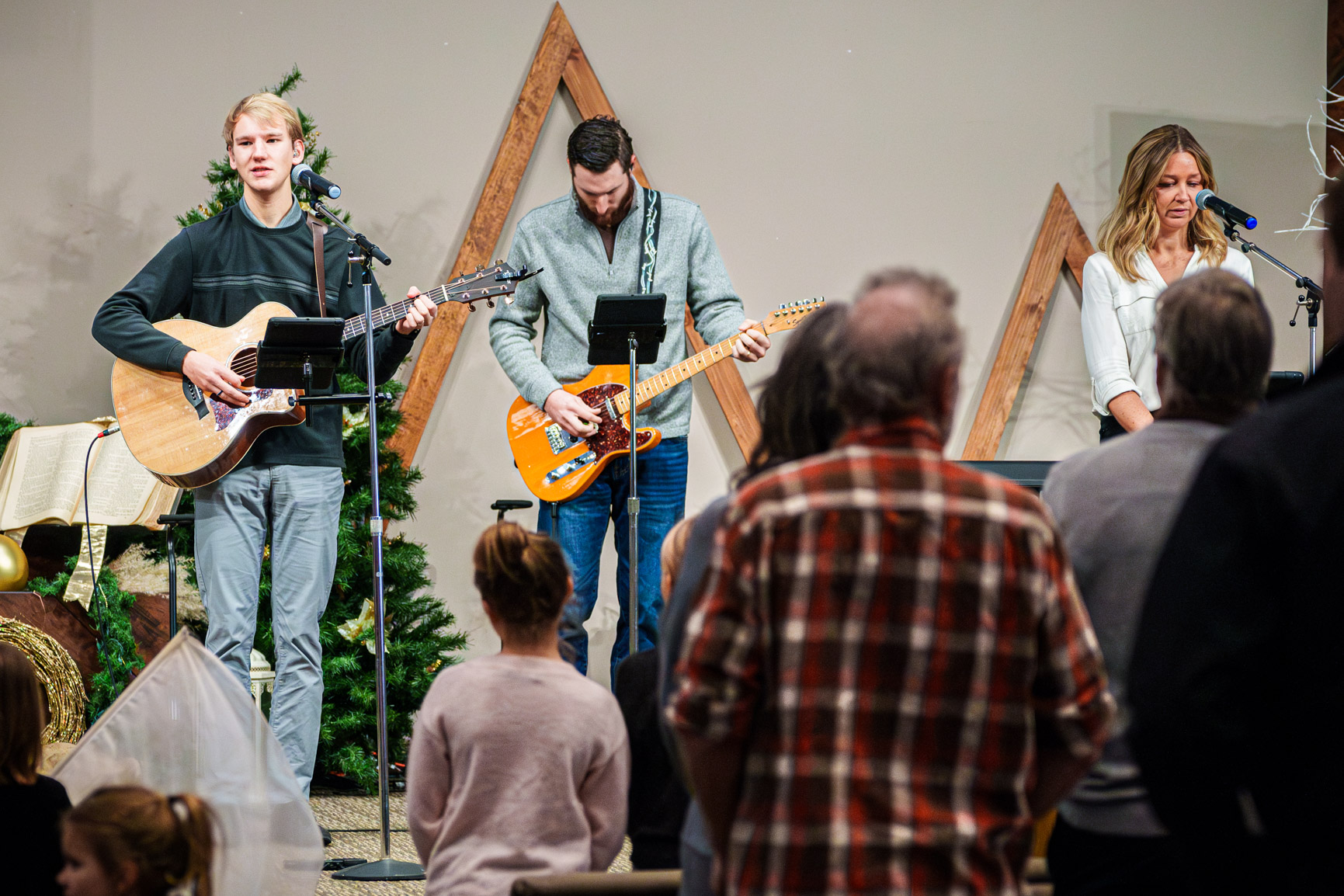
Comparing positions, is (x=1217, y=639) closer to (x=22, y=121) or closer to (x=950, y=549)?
(x=950, y=549)

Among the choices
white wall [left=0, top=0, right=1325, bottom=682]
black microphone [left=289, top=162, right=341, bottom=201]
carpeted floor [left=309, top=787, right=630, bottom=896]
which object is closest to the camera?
carpeted floor [left=309, top=787, right=630, bottom=896]

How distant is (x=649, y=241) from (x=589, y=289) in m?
0.25

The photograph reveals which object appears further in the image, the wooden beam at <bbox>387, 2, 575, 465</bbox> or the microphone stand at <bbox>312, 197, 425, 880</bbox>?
the wooden beam at <bbox>387, 2, 575, 465</bbox>

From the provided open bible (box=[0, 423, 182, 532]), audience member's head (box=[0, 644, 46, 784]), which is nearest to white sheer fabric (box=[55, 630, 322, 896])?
audience member's head (box=[0, 644, 46, 784])

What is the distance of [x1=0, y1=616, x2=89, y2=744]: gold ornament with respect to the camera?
13.6ft

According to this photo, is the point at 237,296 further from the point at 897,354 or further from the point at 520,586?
the point at 897,354

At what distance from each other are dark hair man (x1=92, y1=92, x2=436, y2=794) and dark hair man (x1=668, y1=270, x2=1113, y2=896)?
2431mm

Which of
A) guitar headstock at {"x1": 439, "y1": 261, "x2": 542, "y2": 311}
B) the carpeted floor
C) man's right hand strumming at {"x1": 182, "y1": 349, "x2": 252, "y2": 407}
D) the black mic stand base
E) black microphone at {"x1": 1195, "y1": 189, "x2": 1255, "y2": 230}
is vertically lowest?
the carpeted floor

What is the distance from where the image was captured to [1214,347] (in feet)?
5.39

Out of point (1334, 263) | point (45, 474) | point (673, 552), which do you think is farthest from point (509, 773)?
point (45, 474)

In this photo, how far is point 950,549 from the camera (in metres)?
1.29

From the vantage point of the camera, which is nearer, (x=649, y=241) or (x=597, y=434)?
(x=597, y=434)

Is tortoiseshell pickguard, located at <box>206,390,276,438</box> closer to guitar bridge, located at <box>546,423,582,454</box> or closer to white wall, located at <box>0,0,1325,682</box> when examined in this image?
guitar bridge, located at <box>546,423,582,454</box>

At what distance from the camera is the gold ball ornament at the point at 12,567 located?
429cm
